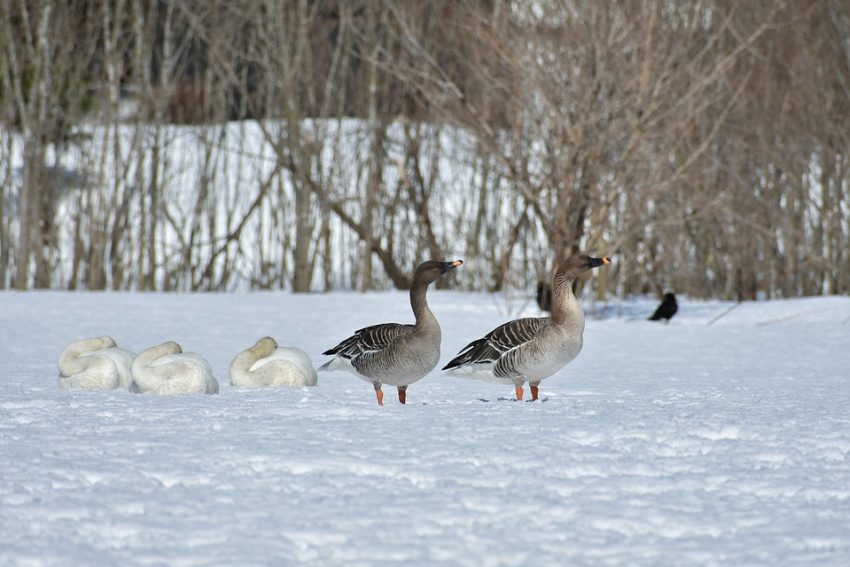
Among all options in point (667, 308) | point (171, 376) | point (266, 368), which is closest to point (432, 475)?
point (171, 376)

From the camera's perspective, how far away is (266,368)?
521 cm

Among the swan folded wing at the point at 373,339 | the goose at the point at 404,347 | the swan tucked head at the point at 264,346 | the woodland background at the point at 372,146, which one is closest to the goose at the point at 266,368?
the swan tucked head at the point at 264,346

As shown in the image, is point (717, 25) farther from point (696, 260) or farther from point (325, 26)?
point (325, 26)

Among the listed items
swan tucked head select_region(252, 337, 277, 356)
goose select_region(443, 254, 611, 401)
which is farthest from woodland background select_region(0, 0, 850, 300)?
goose select_region(443, 254, 611, 401)

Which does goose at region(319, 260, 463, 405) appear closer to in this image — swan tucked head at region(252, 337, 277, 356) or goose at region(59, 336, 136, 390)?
swan tucked head at region(252, 337, 277, 356)

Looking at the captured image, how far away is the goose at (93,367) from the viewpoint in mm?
5031

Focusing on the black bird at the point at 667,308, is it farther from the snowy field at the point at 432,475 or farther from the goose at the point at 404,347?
the goose at the point at 404,347

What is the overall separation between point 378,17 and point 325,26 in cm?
79

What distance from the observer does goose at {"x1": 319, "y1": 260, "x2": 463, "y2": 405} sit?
4.27 metres

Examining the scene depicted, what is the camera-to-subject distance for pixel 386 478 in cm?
302

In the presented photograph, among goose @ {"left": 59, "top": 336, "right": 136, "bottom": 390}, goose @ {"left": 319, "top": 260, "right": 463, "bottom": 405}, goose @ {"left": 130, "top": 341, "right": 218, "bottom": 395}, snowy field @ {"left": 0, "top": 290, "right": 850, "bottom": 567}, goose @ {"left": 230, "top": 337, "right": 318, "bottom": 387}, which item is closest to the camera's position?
snowy field @ {"left": 0, "top": 290, "right": 850, "bottom": 567}

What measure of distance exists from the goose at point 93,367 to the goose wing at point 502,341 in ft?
6.09

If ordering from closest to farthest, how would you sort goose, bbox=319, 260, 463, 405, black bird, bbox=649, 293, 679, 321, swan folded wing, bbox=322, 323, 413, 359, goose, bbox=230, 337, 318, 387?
goose, bbox=319, 260, 463, 405
swan folded wing, bbox=322, 323, 413, 359
goose, bbox=230, 337, 318, 387
black bird, bbox=649, 293, 679, 321

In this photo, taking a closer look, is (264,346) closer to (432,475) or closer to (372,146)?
(432,475)
